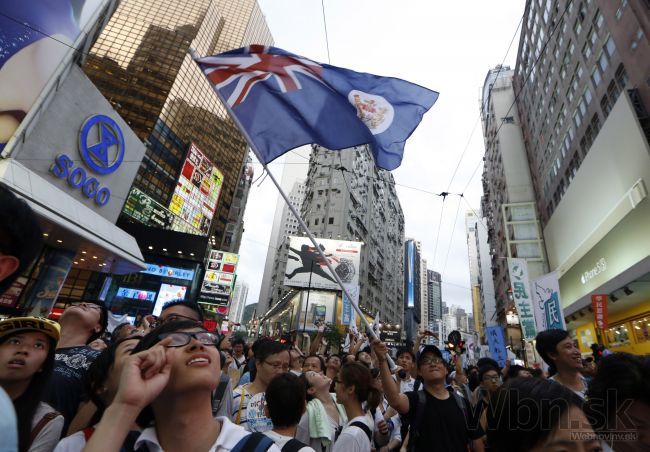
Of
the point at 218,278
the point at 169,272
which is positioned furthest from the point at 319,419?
the point at 218,278

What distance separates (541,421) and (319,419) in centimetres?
220

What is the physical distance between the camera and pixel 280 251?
243 feet

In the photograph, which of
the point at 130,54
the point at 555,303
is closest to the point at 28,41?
the point at 555,303

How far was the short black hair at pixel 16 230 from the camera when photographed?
111 cm

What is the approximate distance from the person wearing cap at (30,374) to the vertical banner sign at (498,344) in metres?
17.5

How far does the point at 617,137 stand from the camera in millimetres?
15539

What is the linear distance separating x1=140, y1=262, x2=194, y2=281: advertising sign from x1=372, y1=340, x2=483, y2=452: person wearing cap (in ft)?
110

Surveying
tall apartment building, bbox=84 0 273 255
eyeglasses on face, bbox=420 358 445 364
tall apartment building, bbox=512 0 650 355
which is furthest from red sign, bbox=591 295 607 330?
tall apartment building, bbox=84 0 273 255

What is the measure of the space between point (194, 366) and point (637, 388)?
9.59 ft

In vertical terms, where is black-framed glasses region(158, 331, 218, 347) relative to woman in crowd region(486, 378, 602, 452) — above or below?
above

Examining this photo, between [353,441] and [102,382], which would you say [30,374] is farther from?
[353,441]

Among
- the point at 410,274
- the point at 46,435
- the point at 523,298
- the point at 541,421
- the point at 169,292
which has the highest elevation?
the point at 410,274

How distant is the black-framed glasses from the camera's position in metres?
1.55

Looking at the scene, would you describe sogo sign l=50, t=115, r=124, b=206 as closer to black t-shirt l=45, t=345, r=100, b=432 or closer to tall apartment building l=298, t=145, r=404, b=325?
black t-shirt l=45, t=345, r=100, b=432
